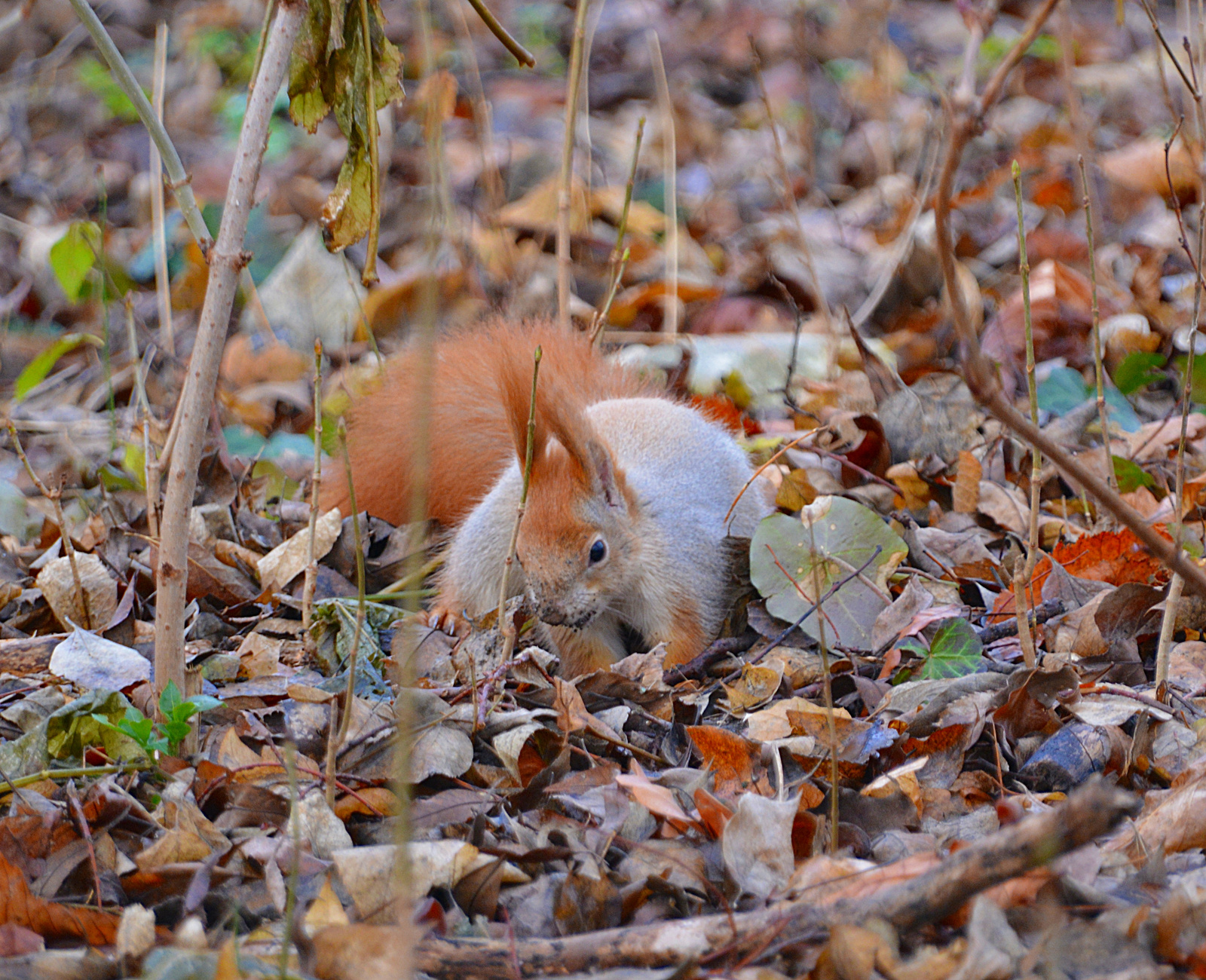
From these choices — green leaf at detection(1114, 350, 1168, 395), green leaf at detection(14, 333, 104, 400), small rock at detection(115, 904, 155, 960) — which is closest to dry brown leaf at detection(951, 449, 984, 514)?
green leaf at detection(1114, 350, 1168, 395)

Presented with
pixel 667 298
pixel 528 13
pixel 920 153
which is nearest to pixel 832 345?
pixel 667 298

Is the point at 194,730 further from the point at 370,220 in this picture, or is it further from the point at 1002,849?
the point at 1002,849

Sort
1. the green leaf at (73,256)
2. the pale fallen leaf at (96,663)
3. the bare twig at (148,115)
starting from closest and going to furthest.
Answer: the bare twig at (148,115) → the pale fallen leaf at (96,663) → the green leaf at (73,256)

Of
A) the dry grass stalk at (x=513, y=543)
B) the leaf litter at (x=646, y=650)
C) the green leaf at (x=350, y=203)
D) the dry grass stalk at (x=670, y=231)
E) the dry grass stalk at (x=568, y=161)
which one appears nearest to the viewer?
the leaf litter at (x=646, y=650)

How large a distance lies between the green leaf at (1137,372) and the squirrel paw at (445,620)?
1.78 m

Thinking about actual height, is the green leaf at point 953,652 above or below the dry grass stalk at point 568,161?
below

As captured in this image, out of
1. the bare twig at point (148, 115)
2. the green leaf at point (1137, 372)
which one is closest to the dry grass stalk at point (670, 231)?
the green leaf at point (1137, 372)

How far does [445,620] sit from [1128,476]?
151cm

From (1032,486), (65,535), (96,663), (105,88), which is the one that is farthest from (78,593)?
(105,88)

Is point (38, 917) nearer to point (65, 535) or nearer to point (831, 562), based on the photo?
point (65, 535)

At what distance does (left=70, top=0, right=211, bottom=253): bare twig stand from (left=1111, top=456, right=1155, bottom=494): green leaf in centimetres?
192

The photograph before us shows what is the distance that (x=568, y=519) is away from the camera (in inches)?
93.1

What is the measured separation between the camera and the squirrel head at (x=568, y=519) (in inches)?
91.4

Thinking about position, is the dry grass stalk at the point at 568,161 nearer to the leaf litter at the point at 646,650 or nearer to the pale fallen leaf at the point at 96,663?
the leaf litter at the point at 646,650
